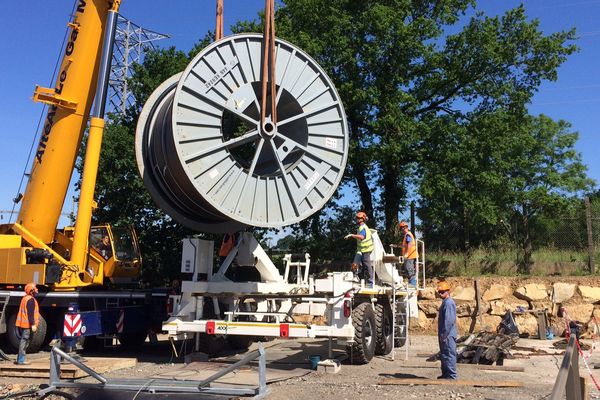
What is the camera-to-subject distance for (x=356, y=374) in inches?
347

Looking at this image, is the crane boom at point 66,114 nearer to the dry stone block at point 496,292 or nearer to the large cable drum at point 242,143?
the large cable drum at point 242,143

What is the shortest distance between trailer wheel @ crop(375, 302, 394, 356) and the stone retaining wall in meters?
4.86

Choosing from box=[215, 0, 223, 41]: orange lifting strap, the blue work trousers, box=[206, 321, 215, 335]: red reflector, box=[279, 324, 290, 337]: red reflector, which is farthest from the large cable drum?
the blue work trousers

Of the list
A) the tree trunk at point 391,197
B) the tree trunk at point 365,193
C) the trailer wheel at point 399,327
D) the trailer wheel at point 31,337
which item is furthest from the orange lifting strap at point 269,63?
the tree trunk at point 365,193

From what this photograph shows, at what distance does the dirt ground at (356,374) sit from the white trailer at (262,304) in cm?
55

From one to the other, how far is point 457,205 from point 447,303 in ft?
30.9

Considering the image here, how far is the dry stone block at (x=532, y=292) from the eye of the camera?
16.1 meters

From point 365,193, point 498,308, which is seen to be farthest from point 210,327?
point 365,193

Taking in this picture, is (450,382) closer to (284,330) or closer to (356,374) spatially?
(356,374)

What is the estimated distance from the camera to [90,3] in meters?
12.0

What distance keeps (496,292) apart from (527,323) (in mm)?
1341

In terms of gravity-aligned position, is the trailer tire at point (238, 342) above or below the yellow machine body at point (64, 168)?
below

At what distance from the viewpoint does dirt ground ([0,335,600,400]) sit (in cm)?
727

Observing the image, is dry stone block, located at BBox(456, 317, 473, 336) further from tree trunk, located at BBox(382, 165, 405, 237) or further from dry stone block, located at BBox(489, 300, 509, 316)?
tree trunk, located at BBox(382, 165, 405, 237)
